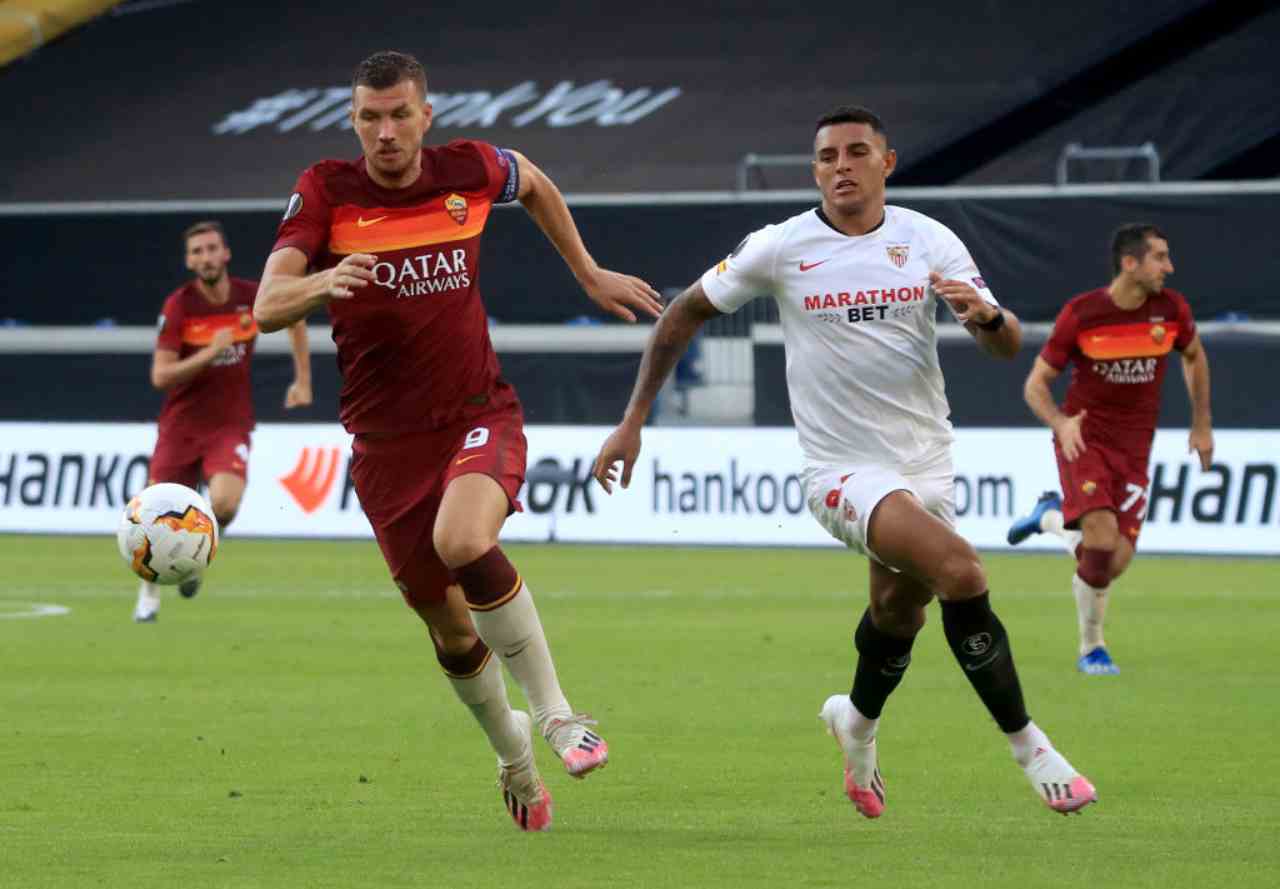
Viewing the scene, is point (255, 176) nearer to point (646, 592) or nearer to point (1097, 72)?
point (1097, 72)

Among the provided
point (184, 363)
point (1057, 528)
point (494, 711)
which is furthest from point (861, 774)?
point (184, 363)

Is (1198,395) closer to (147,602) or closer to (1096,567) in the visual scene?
(1096,567)

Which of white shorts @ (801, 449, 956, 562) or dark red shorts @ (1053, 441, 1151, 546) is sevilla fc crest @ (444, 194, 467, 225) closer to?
white shorts @ (801, 449, 956, 562)

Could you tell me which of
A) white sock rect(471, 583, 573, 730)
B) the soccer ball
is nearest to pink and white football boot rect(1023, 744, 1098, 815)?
white sock rect(471, 583, 573, 730)

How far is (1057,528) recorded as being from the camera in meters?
14.8

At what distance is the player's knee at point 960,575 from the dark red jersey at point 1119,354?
6.01 metres

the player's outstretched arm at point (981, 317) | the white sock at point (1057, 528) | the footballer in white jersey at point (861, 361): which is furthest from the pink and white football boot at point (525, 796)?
the white sock at point (1057, 528)

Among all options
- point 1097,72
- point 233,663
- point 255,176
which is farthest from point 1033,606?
point 255,176

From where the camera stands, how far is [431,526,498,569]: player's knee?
24.1 ft

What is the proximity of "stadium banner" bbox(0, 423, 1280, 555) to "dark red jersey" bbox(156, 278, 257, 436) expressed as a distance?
20.8 ft

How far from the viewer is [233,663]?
12.9 meters

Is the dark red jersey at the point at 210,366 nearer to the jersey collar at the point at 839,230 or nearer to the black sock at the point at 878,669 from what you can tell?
the jersey collar at the point at 839,230

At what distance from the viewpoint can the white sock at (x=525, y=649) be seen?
24.6 feet

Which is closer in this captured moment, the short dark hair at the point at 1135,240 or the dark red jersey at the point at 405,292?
the dark red jersey at the point at 405,292
